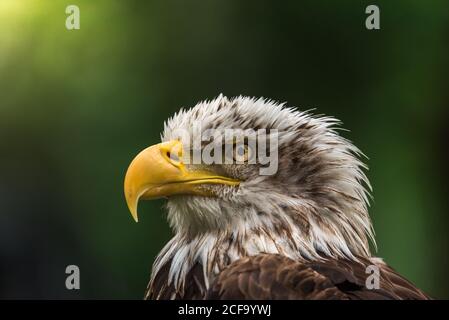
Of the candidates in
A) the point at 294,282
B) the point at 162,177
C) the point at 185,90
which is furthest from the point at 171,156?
the point at 185,90

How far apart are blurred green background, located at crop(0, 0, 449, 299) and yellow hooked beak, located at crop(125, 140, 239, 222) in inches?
110

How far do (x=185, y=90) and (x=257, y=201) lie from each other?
3.10 metres

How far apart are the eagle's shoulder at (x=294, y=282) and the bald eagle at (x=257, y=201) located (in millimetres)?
17

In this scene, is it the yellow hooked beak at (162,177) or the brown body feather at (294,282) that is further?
the yellow hooked beak at (162,177)

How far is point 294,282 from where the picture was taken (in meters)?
2.75

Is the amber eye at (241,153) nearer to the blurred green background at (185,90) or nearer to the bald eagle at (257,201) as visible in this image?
the bald eagle at (257,201)

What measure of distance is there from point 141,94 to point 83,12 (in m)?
0.78

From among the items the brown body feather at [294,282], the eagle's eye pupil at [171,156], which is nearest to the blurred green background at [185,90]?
the eagle's eye pupil at [171,156]

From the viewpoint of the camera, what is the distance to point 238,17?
6.38 meters

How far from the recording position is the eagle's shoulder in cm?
273

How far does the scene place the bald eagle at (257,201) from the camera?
3.09 m

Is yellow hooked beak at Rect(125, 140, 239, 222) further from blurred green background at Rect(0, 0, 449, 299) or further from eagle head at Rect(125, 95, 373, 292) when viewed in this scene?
blurred green background at Rect(0, 0, 449, 299)

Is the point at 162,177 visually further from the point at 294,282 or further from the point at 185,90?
the point at 185,90

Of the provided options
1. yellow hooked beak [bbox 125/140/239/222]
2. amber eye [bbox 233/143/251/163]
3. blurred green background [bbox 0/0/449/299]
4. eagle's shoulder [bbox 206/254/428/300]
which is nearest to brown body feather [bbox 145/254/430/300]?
eagle's shoulder [bbox 206/254/428/300]
